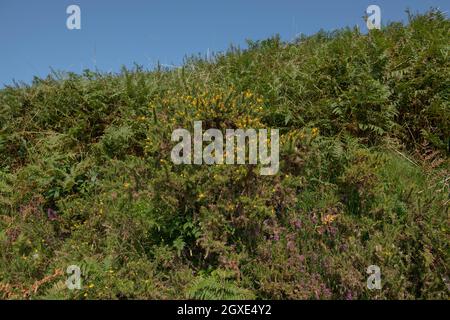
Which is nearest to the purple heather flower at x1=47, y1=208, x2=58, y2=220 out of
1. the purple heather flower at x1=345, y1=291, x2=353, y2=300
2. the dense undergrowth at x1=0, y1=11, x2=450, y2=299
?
the dense undergrowth at x1=0, y1=11, x2=450, y2=299

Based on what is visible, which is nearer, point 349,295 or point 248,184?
point 349,295

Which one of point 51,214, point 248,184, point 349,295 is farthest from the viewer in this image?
point 51,214

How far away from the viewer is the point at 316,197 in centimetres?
504

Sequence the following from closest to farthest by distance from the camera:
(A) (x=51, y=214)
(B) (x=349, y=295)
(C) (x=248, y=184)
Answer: (B) (x=349, y=295) → (C) (x=248, y=184) → (A) (x=51, y=214)

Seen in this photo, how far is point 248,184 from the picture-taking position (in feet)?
14.9

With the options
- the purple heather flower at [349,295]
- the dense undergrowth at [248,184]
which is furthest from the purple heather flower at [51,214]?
the purple heather flower at [349,295]

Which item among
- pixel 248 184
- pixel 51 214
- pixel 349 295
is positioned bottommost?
pixel 349 295

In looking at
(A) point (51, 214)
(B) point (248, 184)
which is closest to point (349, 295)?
(B) point (248, 184)

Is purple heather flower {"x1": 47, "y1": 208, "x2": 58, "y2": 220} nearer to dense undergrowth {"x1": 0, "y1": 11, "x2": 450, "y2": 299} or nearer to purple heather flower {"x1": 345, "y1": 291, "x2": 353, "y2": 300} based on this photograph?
dense undergrowth {"x1": 0, "y1": 11, "x2": 450, "y2": 299}

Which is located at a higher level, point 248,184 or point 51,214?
point 248,184

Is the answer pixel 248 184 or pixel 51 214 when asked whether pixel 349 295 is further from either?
pixel 51 214

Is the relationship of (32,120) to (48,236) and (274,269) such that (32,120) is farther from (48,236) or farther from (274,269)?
(274,269)

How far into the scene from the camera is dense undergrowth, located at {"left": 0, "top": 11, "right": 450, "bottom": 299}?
4324mm
